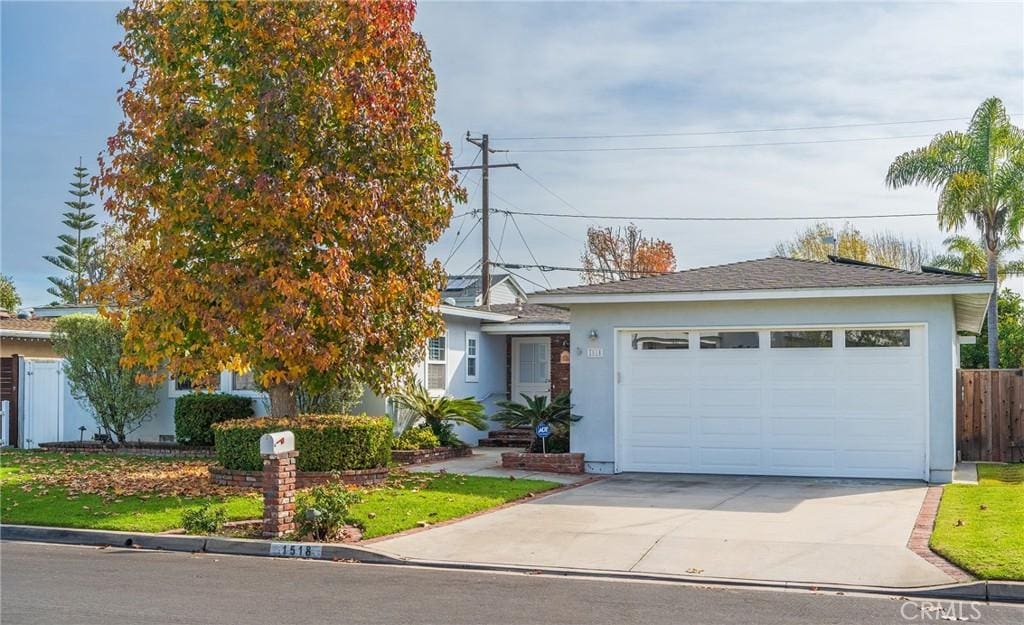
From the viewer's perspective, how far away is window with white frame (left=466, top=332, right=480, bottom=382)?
74.6 ft

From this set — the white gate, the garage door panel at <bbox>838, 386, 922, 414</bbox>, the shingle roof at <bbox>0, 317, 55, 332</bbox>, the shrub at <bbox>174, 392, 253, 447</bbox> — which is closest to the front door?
the shrub at <bbox>174, 392, 253, 447</bbox>

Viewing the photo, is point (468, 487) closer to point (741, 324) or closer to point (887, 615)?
point (741, 324)

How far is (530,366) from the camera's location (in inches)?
952

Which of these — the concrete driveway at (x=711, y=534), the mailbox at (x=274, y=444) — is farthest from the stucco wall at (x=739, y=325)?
the mailbox at (x=274, y=444)

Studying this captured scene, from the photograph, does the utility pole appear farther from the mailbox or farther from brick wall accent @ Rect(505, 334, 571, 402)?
the mailbox

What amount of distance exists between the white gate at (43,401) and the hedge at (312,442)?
28.4ft

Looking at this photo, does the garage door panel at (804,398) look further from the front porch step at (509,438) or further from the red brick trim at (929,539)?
the front porch step at (509,438)

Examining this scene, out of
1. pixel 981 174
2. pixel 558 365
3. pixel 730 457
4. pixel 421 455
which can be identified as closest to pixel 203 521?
pixel 421 455

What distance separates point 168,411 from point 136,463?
13.0 ft

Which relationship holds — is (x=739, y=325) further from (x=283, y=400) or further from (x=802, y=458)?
(x=283, y=400)

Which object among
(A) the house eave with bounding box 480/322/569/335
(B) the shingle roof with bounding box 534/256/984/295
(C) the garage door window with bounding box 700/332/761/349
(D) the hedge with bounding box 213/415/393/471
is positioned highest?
(B) the shingle roof with bounding box 534/256/984/295

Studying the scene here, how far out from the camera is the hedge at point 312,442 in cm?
1421

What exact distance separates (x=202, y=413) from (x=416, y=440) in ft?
14.4

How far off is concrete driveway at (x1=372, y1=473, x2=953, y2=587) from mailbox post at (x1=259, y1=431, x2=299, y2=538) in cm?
123
